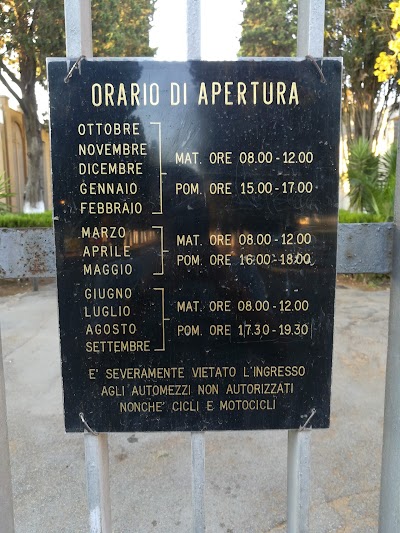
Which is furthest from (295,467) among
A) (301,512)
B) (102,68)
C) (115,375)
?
(102,68)

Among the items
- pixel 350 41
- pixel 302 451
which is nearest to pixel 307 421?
pixel 302 451

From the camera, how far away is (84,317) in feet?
5.20

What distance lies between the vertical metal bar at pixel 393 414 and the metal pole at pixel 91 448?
1.09 m

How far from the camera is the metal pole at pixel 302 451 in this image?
4.83ft

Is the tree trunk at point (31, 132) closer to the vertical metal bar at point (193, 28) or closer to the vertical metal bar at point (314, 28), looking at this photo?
the vertical metal bar at point (193, 28)

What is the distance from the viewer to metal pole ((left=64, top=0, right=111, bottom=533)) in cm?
147

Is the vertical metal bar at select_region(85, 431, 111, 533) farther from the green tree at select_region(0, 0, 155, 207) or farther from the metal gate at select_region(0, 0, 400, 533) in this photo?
the green tree at select_region(0, 0, 155, 207)

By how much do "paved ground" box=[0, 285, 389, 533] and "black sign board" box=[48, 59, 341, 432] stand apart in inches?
49.7

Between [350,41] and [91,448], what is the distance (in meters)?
12.8

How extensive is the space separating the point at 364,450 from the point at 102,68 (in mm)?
3086

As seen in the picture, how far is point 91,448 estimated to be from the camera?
1664 mm

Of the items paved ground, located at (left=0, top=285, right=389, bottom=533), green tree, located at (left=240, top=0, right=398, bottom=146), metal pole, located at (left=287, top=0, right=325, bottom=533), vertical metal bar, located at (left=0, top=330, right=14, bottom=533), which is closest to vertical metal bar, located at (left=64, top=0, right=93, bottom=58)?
metal pole, located at (left=287, top=0, right=325, bottom=533)

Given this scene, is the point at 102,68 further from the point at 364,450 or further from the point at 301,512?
the point at 364,450

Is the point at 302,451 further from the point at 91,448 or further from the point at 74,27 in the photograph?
the point at 74,27
